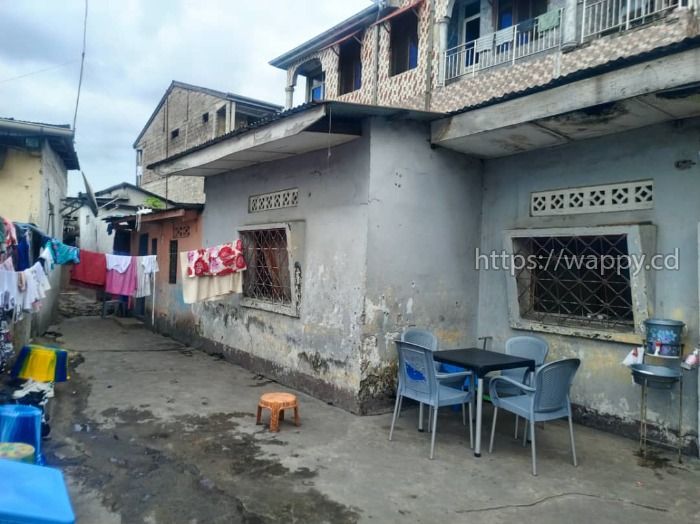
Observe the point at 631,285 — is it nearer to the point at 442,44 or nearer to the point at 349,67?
the point at 442,44

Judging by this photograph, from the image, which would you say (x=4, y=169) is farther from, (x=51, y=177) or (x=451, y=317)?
(x=451, y=317)

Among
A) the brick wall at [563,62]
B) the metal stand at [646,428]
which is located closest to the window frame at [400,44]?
the brick wall at [563,62]

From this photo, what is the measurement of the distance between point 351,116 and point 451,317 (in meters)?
2.76

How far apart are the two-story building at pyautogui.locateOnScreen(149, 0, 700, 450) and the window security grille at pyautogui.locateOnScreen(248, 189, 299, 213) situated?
0.03 meters

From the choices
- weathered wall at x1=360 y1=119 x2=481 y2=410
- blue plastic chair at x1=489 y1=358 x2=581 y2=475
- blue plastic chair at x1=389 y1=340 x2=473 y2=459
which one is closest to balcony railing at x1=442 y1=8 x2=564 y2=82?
weathered wall at x1=360 y1=119 x2=481 y2=410

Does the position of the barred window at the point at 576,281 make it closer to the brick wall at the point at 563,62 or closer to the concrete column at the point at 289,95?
the brick wall at the point at 563,62

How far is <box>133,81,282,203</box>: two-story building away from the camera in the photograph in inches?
665

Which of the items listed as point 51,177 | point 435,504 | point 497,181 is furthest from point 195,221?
point 435,504

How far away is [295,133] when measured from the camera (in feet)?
17.5

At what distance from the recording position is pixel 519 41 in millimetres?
9867

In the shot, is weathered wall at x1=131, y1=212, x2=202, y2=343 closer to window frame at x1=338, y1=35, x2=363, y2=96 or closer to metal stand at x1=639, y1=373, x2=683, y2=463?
window frame at x1=338, y1=35, x2=363, y2=96

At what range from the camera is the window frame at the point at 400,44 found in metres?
12.2

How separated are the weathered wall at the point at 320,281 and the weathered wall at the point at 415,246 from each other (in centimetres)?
16

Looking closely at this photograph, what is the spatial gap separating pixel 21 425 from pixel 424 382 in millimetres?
3291
